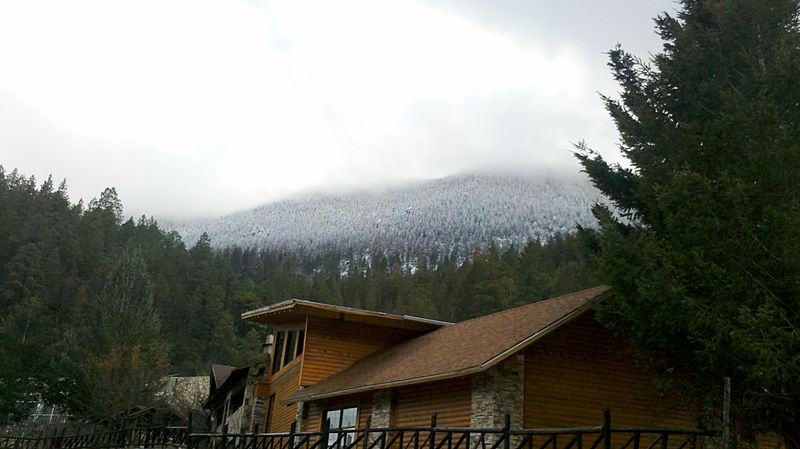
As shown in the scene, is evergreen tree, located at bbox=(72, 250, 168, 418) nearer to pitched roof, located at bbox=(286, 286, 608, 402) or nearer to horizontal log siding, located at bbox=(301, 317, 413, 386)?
horizontal log siding, located at bbox=(301, 317, 413, 386)

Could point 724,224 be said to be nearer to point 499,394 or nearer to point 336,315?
point 499,394

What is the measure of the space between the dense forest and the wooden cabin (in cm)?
2273

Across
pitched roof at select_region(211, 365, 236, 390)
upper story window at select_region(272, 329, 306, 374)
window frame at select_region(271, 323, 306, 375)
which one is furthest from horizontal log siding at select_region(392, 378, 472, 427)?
pitched roof at select_region(211, 365, 236, 390)

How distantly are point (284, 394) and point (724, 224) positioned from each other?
1660 centimetres

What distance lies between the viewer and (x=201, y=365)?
73.8m

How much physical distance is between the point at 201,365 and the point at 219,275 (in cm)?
1965

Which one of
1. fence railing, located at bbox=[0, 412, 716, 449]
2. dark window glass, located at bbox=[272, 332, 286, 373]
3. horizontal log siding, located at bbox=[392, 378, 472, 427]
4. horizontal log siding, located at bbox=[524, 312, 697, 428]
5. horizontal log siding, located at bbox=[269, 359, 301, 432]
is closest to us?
fence railing, located at bbox=[0, 412, 716, 449]

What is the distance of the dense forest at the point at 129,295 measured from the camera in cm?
4188

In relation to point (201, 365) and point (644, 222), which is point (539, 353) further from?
point (201, 365)

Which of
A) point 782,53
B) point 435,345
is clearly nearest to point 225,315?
point 435,345

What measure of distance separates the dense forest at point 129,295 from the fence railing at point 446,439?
1557 cm

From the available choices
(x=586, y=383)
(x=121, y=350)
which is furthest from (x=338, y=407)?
(x=121, y=350)

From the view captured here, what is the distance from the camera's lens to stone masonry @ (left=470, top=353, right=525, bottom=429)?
603 inches

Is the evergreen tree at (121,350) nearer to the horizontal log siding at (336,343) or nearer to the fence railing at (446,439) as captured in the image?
the fence railing at (446,439)
